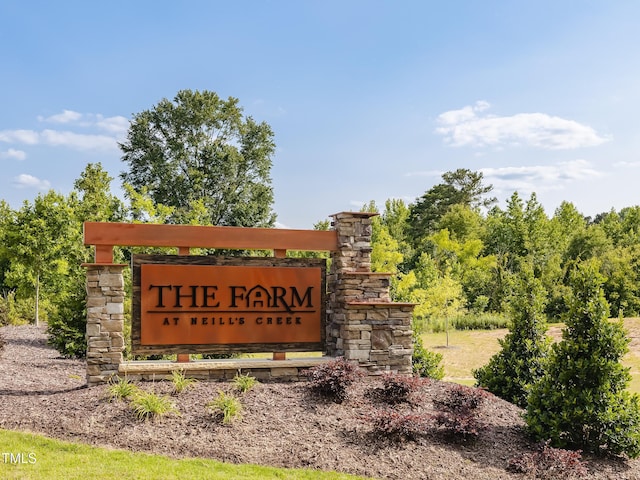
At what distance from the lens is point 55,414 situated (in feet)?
23.9

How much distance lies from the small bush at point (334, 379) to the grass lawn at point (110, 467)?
1865mm

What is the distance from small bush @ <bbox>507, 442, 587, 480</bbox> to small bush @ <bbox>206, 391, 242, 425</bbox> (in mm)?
3181

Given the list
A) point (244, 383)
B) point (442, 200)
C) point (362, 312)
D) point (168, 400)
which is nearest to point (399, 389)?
point (362, 312)

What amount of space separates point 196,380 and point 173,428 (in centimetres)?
156

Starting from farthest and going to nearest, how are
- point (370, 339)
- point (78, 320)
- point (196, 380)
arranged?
point (78, 320) → point (370, 339) → point (196, 380)

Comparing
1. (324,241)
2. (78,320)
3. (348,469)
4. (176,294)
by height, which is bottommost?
(348,469)

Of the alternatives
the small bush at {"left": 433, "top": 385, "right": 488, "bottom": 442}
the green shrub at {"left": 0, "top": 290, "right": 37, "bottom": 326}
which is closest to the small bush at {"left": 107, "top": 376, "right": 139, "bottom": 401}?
the small bush at {"left": 433, "top": 385, "right": 488, "bottom": 442}

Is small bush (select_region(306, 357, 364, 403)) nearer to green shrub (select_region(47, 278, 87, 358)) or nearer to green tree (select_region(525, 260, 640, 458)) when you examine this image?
green tree (select_region(525, 260, 640, 458))

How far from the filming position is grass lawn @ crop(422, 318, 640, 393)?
47.2 ft

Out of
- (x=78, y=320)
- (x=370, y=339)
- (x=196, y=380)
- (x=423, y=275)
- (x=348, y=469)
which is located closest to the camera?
(x=348, y=469)

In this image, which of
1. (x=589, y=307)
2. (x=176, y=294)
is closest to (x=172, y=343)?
(x=176, y=294)

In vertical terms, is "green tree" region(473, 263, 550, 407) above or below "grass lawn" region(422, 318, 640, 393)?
above

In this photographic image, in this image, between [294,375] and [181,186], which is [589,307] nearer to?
[294,375]

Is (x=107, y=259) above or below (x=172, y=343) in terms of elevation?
above
